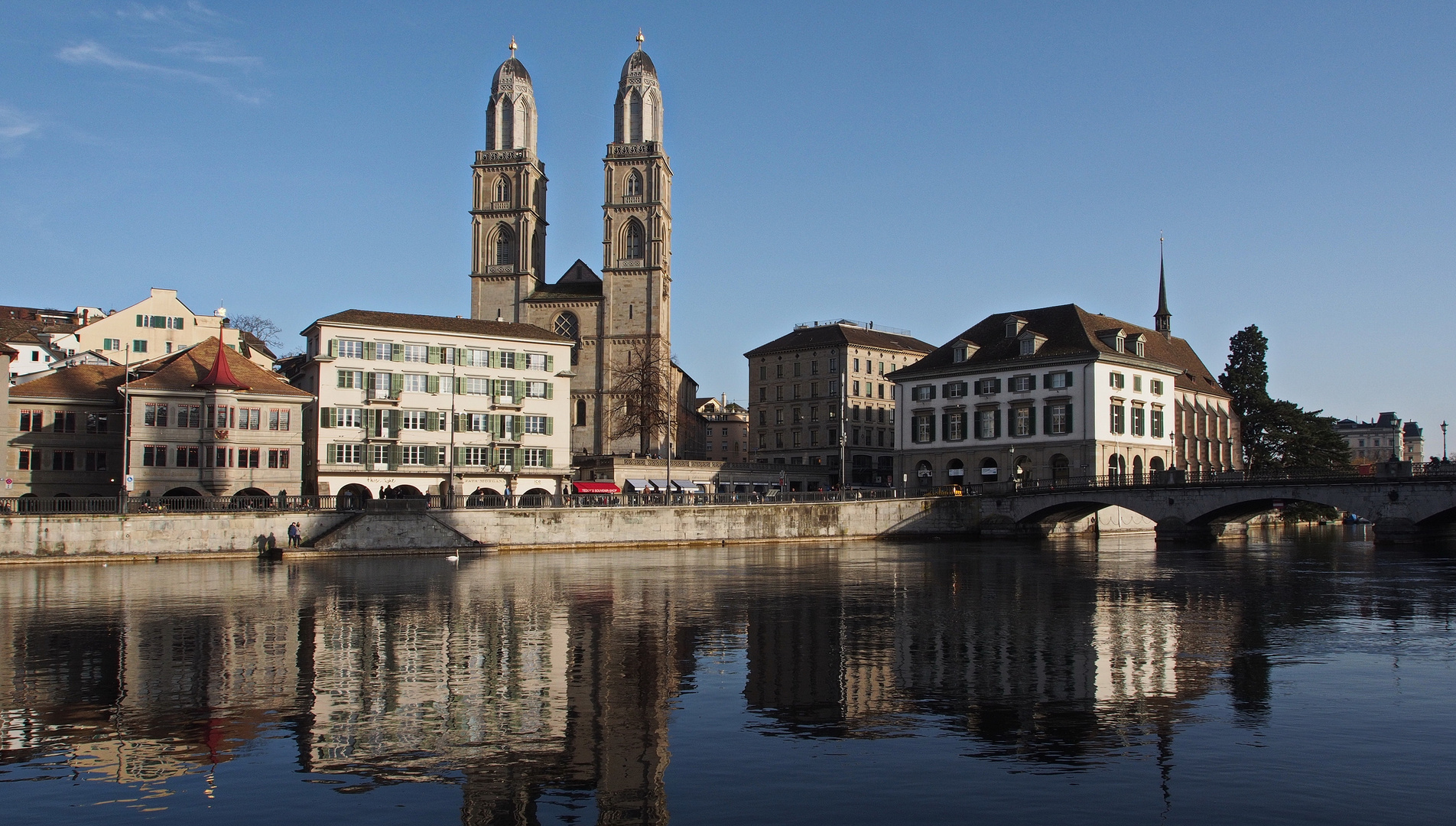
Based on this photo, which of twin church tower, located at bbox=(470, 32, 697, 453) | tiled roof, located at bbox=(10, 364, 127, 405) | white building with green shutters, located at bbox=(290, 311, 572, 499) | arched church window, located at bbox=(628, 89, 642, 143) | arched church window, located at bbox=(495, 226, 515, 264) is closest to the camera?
tiled roof, located at bbox=(10, 364, 127, 405)

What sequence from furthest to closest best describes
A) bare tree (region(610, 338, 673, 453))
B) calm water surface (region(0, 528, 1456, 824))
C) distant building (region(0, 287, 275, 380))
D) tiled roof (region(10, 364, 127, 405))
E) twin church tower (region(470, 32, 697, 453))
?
twin church tower (region(470, 32, 697, 453)), bare tree (region(610, 338, 673, 453)), distant building (region(0, 287, 275, 380)), tiled roof (region(10, 364, 127, 405)), calm water surface (region(0, 528, 1456, 824))

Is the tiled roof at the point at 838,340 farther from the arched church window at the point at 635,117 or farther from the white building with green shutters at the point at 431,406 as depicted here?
the white building with green shutters at the point at 431,406

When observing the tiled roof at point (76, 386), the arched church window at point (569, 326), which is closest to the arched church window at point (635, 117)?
the arched church window at point (569, 326)

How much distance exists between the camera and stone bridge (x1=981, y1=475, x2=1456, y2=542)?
59.9m

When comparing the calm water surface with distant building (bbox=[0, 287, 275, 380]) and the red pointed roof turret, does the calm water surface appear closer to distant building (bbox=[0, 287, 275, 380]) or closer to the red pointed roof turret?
the red pointed roof turret

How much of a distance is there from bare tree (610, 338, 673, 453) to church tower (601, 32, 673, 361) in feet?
5.28

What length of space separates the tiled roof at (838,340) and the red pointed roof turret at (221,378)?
6615 cm

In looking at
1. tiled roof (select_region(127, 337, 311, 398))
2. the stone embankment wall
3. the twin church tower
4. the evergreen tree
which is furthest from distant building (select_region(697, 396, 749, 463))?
tiled roof (select_region(127, 337, 311, 398))

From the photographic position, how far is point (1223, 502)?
68000mm

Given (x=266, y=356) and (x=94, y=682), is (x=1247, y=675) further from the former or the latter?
(x=266, y=356)

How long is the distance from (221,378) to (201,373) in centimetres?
255

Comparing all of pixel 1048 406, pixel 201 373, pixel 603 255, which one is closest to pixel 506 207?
pixel 603 255

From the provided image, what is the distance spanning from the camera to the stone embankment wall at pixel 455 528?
5181 centimetres

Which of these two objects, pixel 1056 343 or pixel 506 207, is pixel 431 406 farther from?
pixel 1056 343
